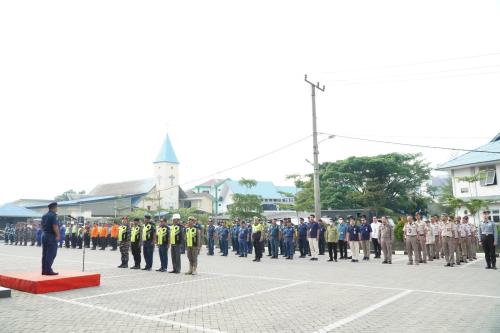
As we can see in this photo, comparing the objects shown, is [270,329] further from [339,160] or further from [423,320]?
[339,160]

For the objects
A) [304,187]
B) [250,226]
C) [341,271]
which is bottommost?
[341,271]

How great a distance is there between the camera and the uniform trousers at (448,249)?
48.6 ft

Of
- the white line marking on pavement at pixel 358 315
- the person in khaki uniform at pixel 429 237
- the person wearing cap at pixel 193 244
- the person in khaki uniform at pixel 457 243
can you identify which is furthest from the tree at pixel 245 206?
the white line marking on pavement at pixel 358 315

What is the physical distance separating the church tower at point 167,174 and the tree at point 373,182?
36.2 m

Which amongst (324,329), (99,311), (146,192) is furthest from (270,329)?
(146,192)

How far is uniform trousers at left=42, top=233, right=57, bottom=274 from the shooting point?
931 centimetres

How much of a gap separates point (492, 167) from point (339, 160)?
718 inches

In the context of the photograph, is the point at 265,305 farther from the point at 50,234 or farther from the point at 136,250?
the point at 136,250

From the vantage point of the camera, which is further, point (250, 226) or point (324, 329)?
point (250, 226)

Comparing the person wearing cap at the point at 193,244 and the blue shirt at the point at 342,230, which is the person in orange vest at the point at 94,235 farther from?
the blue shirt at the point at 342,230

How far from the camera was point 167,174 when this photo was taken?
76250 mm

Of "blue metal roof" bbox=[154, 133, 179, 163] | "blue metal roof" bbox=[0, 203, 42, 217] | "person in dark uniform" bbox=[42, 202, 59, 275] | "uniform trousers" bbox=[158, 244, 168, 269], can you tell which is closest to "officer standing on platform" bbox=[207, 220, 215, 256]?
"uniform trousers" bbox=[158, 244, 168, 269]

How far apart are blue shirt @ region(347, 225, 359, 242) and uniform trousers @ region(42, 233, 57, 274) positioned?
41.0 feet

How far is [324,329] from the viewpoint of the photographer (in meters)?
5.84
